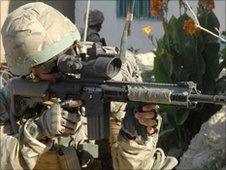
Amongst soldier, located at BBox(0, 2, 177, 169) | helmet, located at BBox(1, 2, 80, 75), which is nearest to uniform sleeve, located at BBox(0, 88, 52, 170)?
soldier, located at BBox(0, 2, 177, 169)

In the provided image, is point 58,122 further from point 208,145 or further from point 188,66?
point 188,66

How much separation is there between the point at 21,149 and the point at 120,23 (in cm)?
953

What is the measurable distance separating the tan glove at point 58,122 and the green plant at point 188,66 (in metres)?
2.96

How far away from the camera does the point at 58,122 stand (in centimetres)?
298

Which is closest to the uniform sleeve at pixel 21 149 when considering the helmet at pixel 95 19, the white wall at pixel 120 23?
the helmet at pixel 95 19

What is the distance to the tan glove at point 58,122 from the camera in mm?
2992

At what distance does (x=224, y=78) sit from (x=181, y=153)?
31.5 inches

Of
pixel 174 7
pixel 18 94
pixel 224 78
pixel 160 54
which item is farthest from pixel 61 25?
pixel 174 7

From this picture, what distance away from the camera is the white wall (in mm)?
10966

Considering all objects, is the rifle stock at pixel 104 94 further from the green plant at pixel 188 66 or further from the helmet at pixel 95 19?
the helmet at pixel 95 19

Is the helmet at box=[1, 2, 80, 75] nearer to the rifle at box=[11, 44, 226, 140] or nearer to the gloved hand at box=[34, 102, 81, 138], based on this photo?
the rifle at box=[11, 44, 226, 140]

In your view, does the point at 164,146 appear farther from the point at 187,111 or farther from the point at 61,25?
the point at 61,25

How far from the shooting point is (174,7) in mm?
11156

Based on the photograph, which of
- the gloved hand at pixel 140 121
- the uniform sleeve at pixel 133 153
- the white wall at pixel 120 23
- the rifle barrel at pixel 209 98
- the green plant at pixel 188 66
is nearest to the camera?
the rifle barrel at pixel 209 98
